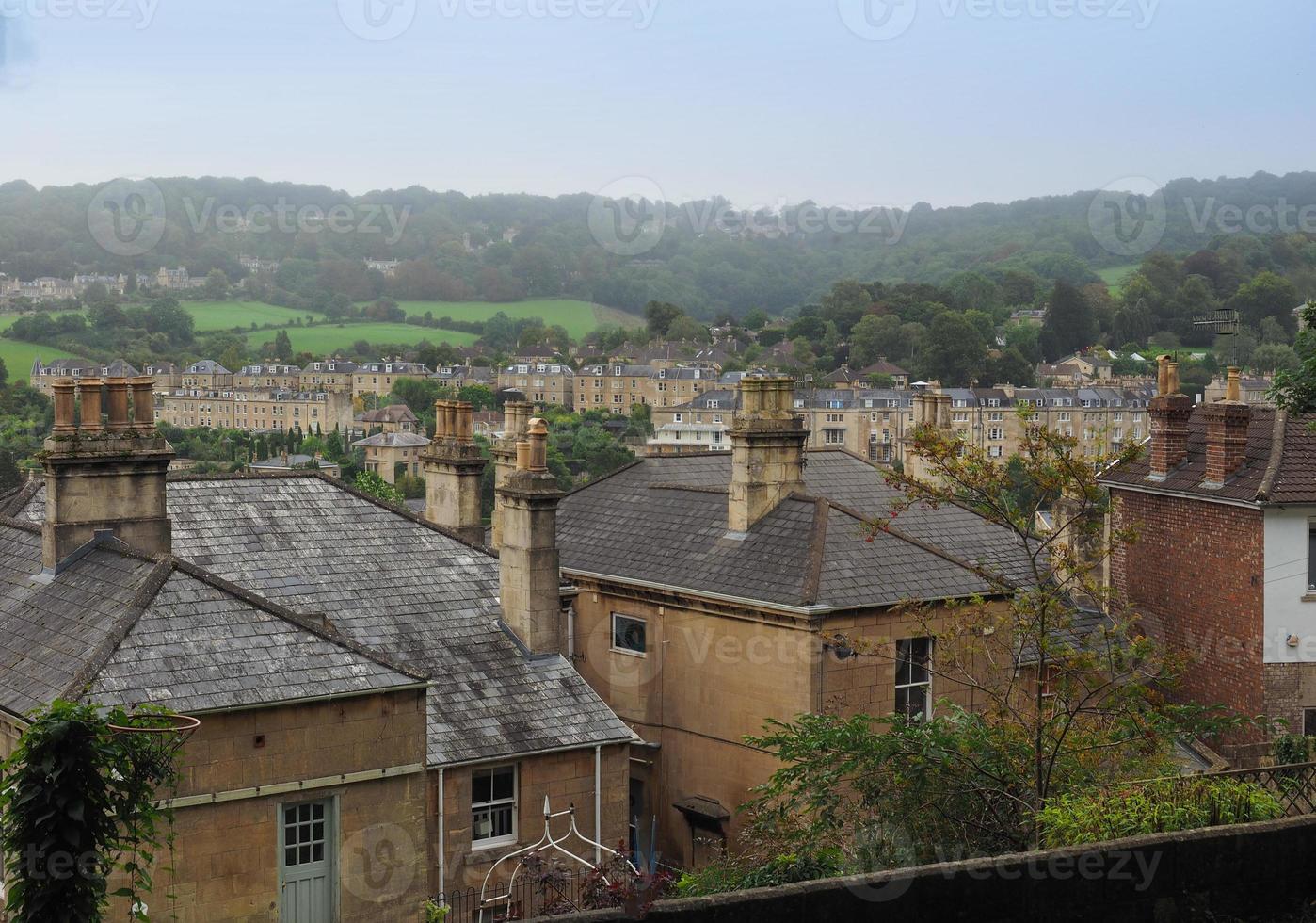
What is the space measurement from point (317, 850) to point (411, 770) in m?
1.38

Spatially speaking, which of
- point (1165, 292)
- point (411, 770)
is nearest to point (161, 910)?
point (411, 770)

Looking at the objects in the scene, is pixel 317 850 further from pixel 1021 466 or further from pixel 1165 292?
pixel 1165 292

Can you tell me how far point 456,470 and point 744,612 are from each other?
20.7 ft

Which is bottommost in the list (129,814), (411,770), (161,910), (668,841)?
(668,841)

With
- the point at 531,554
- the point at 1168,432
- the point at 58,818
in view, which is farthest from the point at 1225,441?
the point at 58,818

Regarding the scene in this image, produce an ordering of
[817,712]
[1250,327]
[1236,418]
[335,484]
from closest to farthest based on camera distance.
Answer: [817,712] → [335,484] → [1236,418] → [1250,327]

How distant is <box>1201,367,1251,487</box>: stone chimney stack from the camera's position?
2606 centimetres

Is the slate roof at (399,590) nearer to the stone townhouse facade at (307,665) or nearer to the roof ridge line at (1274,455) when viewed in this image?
the stone townhouse facade at (307,665)

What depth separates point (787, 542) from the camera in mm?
23312

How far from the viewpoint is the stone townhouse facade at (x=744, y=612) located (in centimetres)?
2208

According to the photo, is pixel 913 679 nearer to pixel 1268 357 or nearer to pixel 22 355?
pixel 1268 357

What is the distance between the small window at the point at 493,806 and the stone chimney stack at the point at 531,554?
222 centimetres

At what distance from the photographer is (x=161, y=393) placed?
155625 mm

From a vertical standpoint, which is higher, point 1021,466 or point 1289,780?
point 1021,466
